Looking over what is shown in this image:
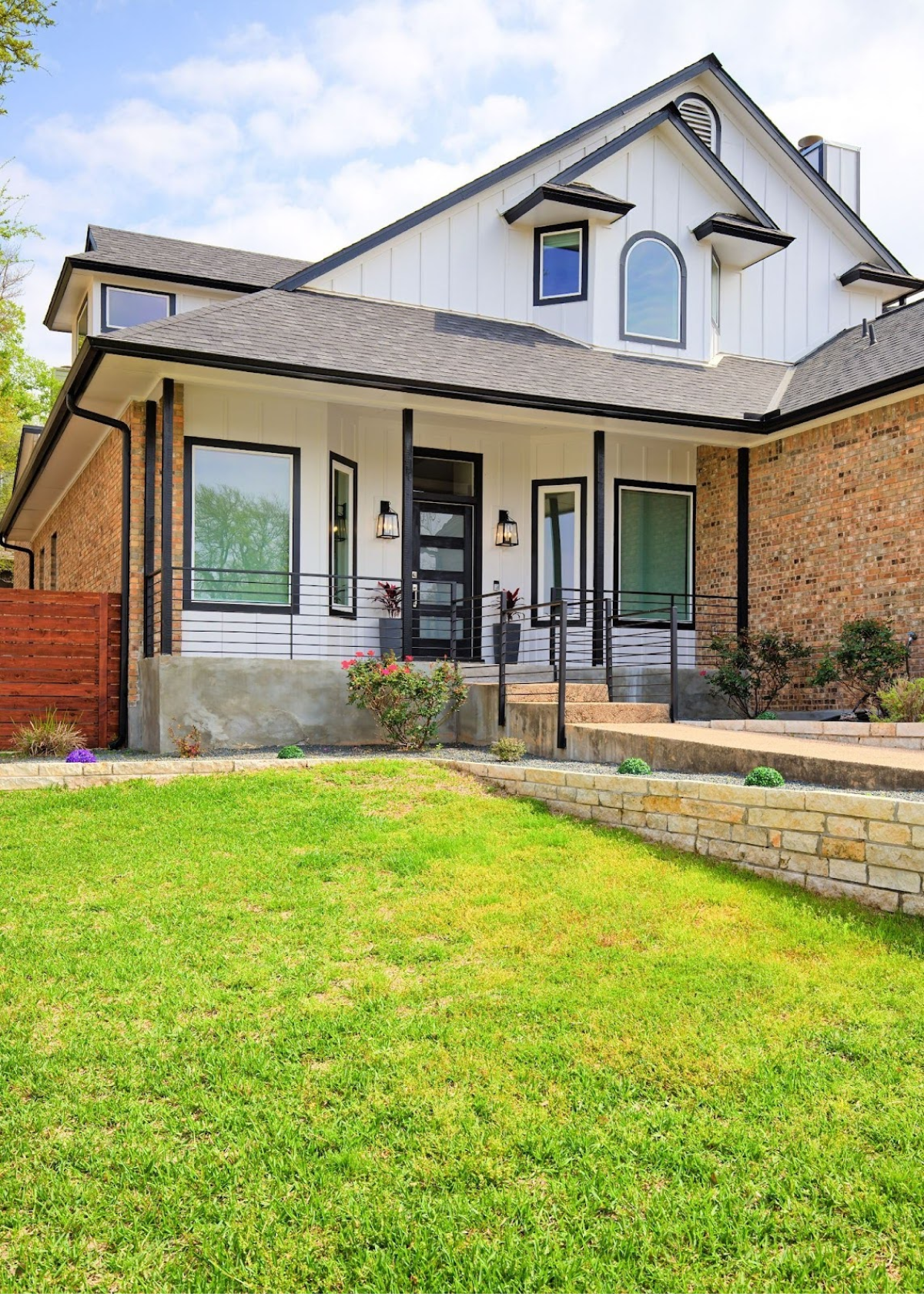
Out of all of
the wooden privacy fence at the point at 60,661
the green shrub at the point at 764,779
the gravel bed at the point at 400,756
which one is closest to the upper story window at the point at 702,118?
the gravel bed at the point at 400,756

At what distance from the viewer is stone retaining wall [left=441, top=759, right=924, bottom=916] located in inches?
204

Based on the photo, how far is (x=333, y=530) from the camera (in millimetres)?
12266

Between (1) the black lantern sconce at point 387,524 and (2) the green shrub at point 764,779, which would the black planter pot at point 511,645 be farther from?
(2) the green shrub at point 764,779

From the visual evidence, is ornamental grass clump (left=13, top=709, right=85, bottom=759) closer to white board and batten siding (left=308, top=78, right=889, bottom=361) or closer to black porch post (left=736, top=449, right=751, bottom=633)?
white board and batten siding (left=308, top=78, right=889, bottom=361)

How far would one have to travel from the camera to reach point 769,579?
1298 cm

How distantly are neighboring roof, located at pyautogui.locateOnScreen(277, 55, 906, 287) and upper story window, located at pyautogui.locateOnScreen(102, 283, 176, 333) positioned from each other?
205 centimetres

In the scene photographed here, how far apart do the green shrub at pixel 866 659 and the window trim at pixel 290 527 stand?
230 inches

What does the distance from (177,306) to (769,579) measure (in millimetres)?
8985

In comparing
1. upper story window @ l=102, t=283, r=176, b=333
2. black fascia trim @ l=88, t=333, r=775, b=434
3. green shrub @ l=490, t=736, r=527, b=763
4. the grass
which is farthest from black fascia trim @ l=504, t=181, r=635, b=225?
the grass

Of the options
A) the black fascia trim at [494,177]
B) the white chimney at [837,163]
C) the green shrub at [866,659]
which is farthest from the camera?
the white chimney at [837,163]

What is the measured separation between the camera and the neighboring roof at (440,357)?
34.7 feet

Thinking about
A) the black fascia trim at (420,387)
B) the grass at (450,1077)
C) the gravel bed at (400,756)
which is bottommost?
the grass at (450,1077)

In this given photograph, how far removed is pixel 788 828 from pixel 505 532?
851 cm

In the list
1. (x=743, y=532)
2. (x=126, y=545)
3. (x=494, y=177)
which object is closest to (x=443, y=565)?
(x=743, y=532)
